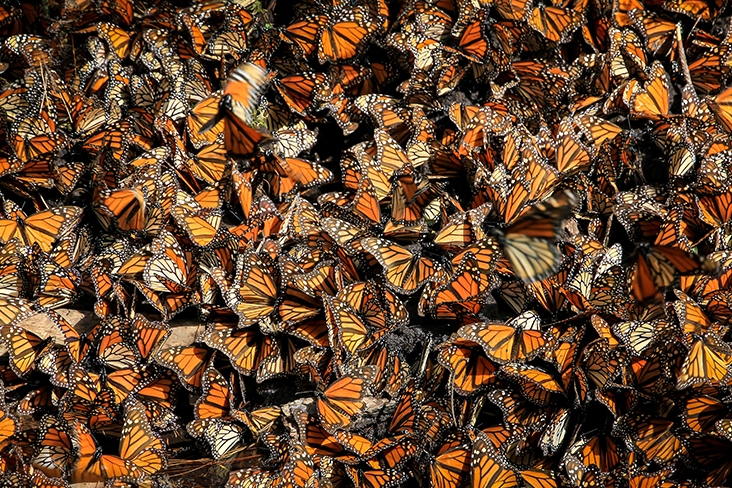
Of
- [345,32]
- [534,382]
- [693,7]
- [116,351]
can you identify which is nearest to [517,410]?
[534,382]

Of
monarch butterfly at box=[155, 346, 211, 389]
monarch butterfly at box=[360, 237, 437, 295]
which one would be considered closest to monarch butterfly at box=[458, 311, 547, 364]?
monarch butterfly at box=[360, 237, 437, 295]

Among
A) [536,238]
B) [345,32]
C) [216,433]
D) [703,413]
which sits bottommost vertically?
[216,433]

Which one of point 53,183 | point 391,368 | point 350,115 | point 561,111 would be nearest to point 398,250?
point 391,368

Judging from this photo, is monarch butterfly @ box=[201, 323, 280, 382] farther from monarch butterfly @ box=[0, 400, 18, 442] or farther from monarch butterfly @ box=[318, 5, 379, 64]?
monarch butterfly @ box=[318, 5, 379, 64]

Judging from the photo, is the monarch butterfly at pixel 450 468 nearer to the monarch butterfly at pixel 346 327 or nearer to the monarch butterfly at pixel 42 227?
the monarch butterfly at pixel 346 327

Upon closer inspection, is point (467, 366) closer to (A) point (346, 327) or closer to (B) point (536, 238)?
(A) point (346, 327)

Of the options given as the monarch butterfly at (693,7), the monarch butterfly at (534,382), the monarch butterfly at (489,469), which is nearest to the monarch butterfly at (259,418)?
the monarch butterfly at (489,469)
